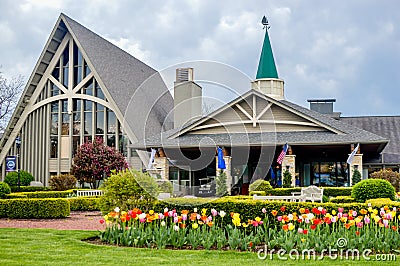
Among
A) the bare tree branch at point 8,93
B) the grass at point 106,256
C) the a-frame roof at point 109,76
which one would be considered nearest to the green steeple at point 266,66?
the a-frame roof at point 109,76

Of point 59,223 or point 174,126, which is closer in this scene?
point 59,223

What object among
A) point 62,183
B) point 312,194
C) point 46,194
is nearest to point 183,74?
point 62,183

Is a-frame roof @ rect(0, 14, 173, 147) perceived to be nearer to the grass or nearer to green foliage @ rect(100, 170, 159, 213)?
green foliage @ rect(100, 170, 159, 213)

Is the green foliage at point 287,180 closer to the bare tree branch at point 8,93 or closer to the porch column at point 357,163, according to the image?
the porch column at point 357,163

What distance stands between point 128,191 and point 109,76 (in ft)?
71.7

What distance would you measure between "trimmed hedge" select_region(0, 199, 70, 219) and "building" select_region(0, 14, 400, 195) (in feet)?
29.2

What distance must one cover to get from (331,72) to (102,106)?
14.5m

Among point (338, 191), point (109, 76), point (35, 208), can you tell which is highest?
point (109, 76)

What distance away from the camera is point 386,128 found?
37.9m

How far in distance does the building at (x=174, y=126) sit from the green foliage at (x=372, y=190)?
475 inches

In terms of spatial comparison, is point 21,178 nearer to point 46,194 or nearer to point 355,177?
point 46,194

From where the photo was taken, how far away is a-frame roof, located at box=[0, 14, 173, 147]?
33.7 metres

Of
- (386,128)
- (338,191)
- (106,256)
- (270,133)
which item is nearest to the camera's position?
(106,256)

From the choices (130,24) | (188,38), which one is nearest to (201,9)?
(188,38)
